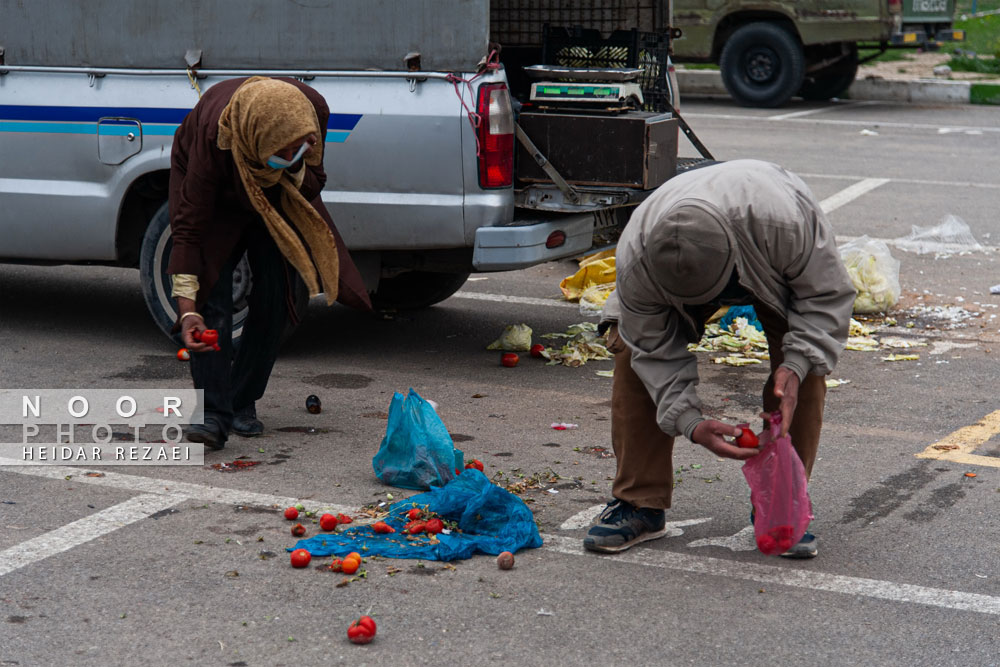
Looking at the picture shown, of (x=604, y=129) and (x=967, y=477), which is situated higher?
(x=604, y=129)

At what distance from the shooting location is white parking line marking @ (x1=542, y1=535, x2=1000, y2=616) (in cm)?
385

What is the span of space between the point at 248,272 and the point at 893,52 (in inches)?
739

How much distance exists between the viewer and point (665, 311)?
379 centimetres

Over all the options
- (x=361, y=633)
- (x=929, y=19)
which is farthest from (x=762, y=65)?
(x=361, y=633)

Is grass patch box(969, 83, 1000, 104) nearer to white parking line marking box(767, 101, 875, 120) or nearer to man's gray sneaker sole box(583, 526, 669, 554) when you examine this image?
white parking line marking box(767, 101, 875, 120)

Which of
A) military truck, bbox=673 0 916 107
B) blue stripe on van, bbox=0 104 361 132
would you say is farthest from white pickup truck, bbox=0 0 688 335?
military truck, bbox=673 0 916 107

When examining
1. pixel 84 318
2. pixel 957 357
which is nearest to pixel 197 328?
pixel 84 318

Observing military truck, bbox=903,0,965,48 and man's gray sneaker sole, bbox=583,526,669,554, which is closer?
man's gray sneaker sole, bbox=583,526,669,554

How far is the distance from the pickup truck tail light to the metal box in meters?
0.24

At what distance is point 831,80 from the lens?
18.6 metres

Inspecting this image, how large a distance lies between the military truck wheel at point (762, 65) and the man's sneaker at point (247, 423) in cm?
1289

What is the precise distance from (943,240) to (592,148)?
4.18 meters

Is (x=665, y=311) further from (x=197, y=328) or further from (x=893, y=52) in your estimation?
Result: (x=893, y=52)

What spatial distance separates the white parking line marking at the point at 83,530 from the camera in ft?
13.5
